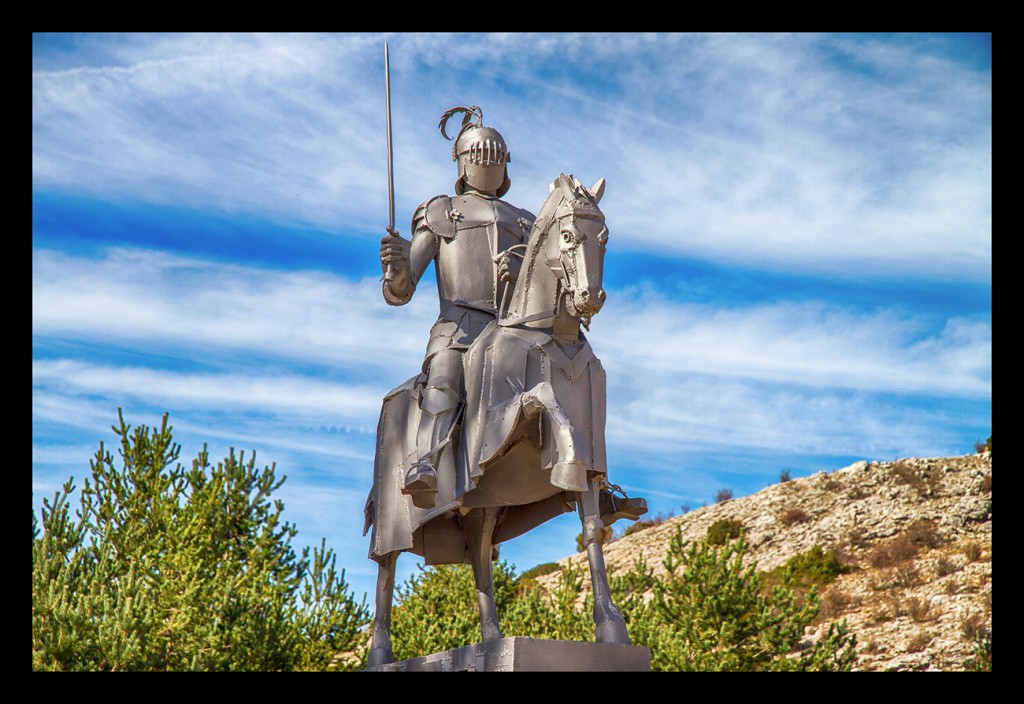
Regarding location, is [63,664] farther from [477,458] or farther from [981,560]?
[981,560]

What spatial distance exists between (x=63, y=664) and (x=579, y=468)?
1048cm

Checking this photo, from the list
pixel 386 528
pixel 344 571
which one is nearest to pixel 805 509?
pixel 344 571

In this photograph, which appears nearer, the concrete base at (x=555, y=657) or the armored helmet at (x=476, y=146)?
the concrete base at (x=555, y=657)

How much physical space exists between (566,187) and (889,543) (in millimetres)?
35056

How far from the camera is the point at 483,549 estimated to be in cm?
1038

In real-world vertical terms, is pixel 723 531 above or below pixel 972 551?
above

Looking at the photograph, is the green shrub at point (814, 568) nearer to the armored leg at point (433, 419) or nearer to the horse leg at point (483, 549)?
the horse leg at point (483, 549)

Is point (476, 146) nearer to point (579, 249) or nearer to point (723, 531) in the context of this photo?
point (579, 249)

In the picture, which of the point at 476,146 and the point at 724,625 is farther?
the point at 724,625

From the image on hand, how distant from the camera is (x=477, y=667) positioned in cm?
867

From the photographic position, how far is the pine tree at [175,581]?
665 inches

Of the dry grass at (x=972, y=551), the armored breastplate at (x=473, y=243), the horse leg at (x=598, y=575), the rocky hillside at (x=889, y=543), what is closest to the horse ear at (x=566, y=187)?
the armored breastplate at (x=473, y=243)

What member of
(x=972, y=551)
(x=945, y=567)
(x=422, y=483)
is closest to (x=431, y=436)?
(x=422, y=483)

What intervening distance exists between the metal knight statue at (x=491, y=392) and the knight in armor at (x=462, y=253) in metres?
0.01
